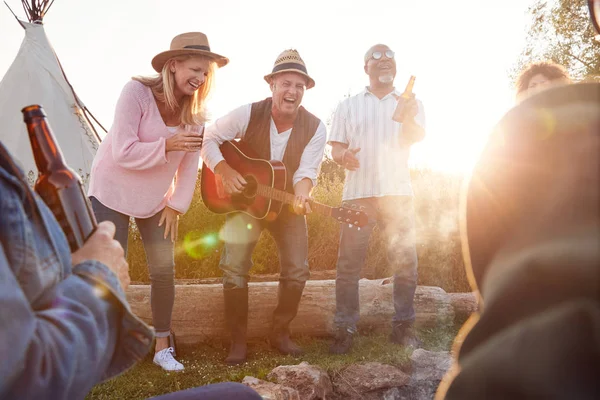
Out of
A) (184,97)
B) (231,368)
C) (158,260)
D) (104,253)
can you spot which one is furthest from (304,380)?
(104,253)

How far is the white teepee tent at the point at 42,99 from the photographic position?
1362cm

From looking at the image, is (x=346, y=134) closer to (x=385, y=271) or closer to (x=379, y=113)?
(x=379, y=113)

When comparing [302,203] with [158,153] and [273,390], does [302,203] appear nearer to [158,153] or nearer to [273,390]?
[158,153]

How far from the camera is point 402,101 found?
5207 mm

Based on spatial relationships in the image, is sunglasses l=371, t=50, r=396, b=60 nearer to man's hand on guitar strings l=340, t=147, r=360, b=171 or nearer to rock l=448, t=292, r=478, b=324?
man's hand on guitar strings l=340, t=147, r=360, b=171

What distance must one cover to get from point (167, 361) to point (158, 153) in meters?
1.86

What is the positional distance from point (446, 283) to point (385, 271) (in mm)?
995

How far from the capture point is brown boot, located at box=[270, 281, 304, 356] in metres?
5.19

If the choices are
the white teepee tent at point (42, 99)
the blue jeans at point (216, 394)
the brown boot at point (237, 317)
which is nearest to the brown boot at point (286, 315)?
the brown boot at point (237, 317)

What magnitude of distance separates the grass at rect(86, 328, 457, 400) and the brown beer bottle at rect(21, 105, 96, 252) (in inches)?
125

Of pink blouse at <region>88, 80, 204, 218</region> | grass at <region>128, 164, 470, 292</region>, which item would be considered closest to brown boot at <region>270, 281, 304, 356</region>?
pink blouse at <region>88, 80, 204, 218</region>

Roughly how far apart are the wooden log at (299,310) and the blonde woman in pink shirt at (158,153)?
2.83 ft

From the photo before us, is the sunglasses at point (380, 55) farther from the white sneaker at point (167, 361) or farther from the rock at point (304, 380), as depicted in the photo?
the white sneaker at point (167, 361)

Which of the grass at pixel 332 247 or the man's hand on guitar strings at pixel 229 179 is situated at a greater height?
the man's hand on guitar strings at pixel 229 179
